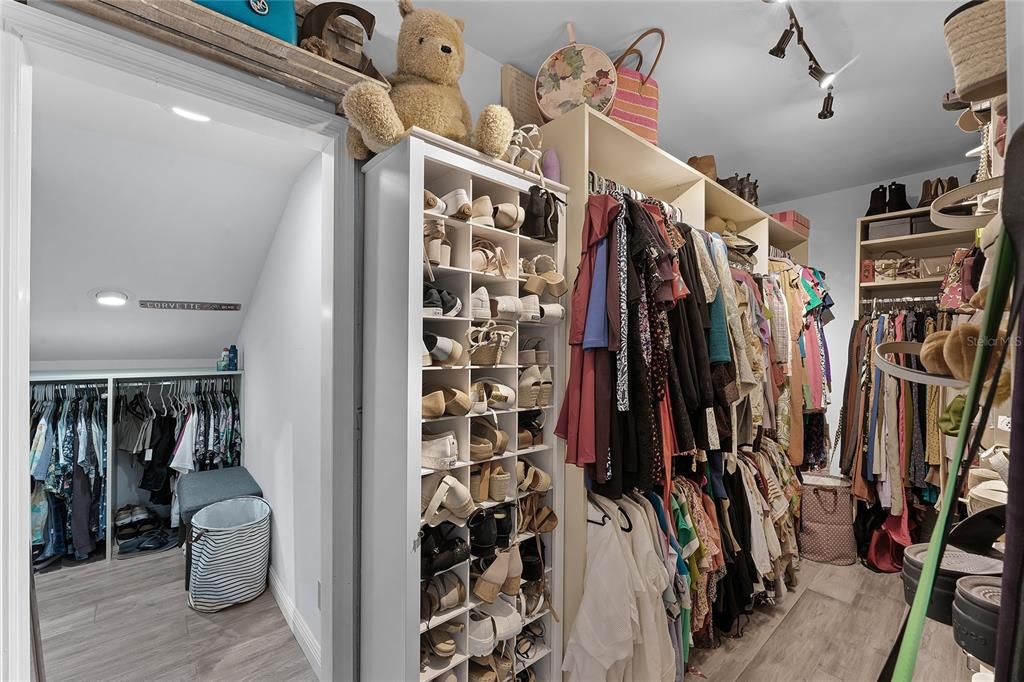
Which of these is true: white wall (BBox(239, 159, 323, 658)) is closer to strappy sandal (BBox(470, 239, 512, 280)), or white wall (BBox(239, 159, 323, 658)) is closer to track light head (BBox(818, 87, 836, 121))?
strappy sandal (BBox(470, 239, 512, 280))

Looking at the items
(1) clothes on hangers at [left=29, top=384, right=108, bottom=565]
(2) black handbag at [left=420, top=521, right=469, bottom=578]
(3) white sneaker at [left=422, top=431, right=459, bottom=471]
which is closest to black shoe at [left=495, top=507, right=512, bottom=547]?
(2) black handbag at [left=420, top=521, right=469, bottom=578]

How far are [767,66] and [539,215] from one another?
1.27 metres

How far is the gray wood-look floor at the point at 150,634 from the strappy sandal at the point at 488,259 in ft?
6.45

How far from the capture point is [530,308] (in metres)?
1.48

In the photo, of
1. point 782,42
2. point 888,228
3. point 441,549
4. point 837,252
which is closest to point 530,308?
point 441,549

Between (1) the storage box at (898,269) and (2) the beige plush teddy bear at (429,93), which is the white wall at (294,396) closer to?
(2) the beige plush teddy bear at (429,93)

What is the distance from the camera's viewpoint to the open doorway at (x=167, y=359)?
70.8 inches

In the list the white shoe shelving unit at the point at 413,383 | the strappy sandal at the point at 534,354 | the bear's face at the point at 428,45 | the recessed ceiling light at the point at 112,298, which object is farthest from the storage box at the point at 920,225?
the recessed ceiling light at the point at 112,298

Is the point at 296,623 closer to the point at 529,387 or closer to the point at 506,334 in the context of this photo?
the point at 529,387

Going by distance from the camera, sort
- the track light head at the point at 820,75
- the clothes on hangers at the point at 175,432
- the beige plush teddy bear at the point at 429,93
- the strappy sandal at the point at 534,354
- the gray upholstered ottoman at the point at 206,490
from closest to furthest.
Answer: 1. the beige plush teddy bear at the point at 429,93
2. the strappy sandal at the point at 534,354
3. the track light head at the point at 820,75
4. the gray upholstered ottoman at the point at 206,490
5. the clothes on hangers at the point at 175,432

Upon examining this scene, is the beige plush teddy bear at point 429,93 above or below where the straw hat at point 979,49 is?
above

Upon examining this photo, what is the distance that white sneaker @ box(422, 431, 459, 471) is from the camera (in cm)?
131

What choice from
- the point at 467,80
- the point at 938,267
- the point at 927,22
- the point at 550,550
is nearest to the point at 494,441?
the point at 550,550

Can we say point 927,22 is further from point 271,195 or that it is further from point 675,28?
point 271,195
